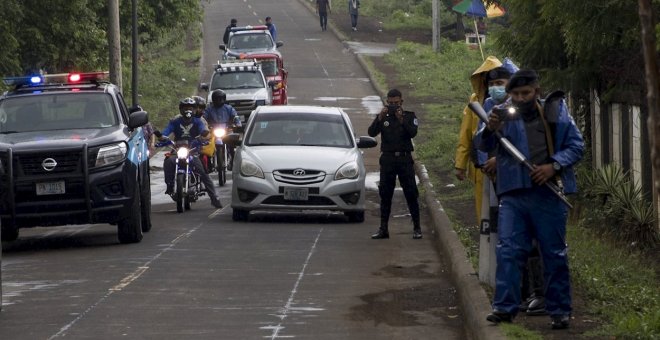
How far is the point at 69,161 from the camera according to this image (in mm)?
16188

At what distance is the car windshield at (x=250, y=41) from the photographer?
145 feet

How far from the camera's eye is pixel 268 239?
1712 cm

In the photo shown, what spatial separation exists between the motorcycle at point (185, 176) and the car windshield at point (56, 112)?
127 inches

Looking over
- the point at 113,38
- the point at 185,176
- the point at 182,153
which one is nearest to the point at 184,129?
the point at 182,153

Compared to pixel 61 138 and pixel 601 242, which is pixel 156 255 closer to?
pixel 61 138

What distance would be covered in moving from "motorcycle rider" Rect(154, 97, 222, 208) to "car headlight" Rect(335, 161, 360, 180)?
266cm

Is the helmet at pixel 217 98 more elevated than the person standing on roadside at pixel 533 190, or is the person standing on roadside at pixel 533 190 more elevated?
the helmet at pixel 217 98

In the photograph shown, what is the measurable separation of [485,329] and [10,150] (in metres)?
8.12

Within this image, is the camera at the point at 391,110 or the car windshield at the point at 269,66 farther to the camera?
the car windshield at the point at 269,66

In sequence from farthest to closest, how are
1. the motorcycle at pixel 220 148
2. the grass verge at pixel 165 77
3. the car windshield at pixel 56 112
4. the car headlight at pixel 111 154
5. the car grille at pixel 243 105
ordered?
the grass verge at pixel 165 77, the car grille at pixel 243 105, the motorcycle at pixel 220 148, the car windshield at pixel 56 112, the car headlight at pixel 111 154

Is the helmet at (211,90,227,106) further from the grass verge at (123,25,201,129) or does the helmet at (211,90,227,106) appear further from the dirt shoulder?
the grass verge at (123,25,201,129)

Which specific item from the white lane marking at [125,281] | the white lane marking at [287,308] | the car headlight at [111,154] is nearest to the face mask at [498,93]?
the white lane marking at [287,308]

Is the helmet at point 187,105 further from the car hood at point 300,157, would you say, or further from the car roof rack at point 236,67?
the car roof rack at point 236,67

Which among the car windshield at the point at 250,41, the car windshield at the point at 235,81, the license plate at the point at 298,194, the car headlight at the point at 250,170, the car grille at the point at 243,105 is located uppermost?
the car windshield at the point at 250,41
